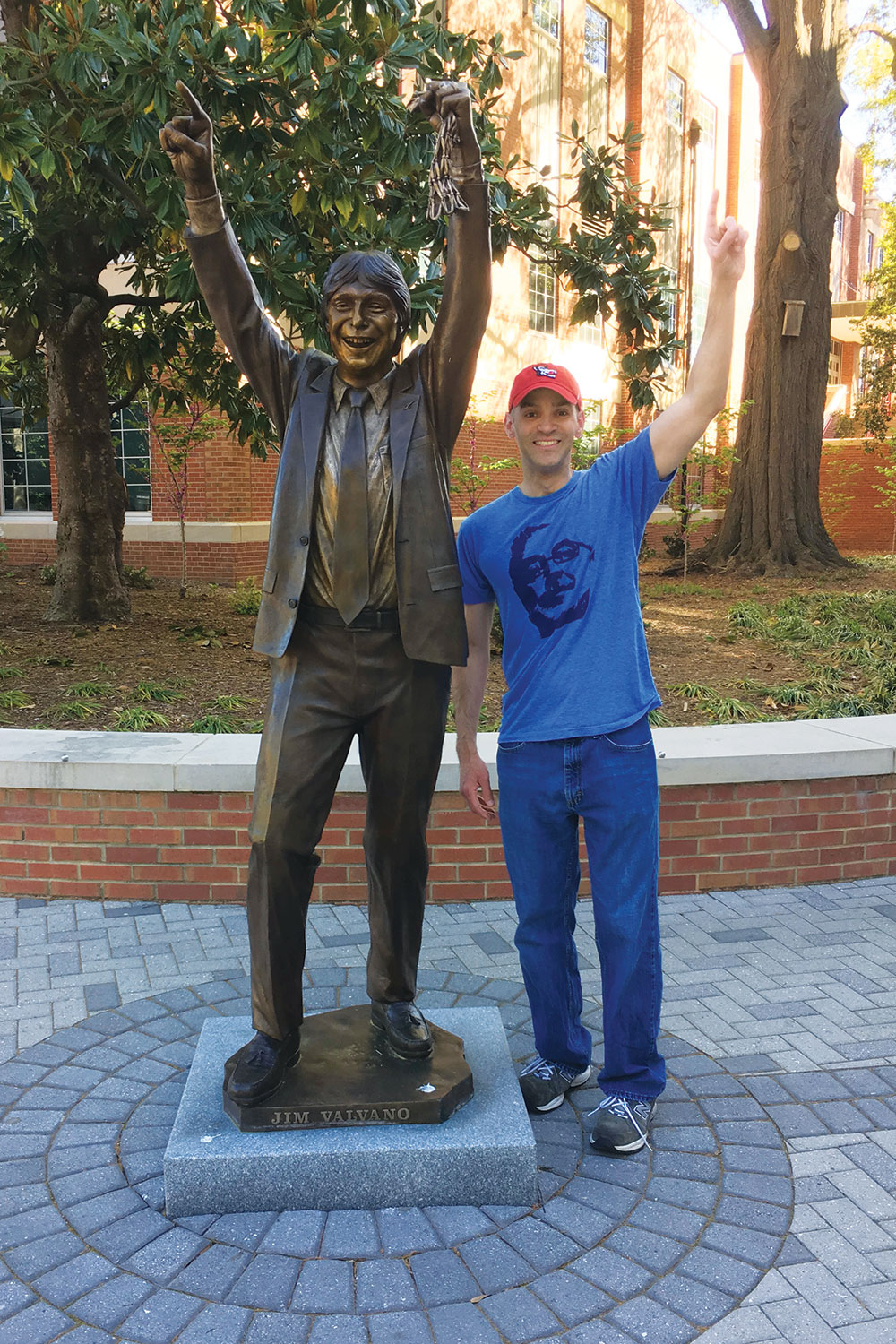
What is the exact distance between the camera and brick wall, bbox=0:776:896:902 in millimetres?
4902

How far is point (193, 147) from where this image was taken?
8.55 ft

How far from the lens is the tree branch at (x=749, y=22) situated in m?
13.3

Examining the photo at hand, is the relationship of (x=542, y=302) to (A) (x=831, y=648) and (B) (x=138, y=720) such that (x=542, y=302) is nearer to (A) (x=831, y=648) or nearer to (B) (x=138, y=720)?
(A) (x=831, y=648)

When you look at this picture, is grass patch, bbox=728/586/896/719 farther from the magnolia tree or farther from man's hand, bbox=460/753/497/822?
man's hand, bbox=460/753/497/822

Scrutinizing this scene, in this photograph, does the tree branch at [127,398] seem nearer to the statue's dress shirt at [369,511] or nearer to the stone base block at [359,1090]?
the statue's dress shirt at [369,511]

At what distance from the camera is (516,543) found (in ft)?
9.95

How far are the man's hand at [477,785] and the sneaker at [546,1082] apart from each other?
0.76 metres

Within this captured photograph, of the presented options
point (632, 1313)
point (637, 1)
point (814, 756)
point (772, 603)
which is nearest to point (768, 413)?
point (772, 603)

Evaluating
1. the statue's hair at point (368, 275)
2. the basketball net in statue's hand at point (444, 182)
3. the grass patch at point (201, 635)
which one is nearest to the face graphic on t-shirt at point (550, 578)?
the statue's hair at point (368, 275)

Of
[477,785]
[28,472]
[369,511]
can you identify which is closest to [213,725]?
[477,785]

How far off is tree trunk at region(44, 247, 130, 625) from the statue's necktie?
22.8ft

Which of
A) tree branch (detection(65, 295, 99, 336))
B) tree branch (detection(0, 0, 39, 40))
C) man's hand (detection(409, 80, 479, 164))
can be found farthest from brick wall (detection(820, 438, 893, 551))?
man's hand (detection(409, 80, 479, 164))

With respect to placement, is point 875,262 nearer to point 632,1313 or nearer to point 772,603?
point 772,603

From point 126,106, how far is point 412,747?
12.5ft
